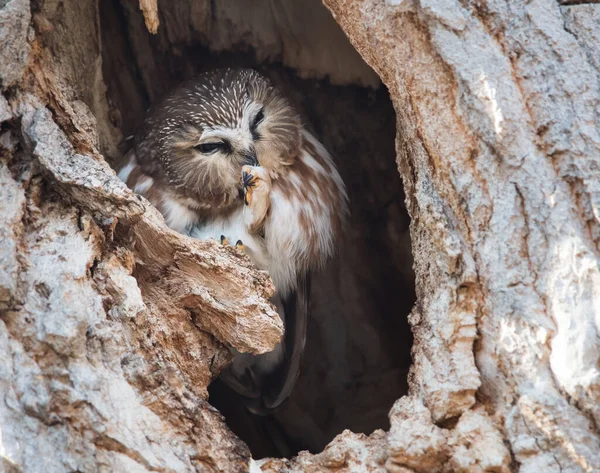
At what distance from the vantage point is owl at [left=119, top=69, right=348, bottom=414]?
309 centimetres

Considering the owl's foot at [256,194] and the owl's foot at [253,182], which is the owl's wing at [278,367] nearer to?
the owl's foot at [256,194]

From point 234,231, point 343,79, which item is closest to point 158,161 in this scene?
point 234,231

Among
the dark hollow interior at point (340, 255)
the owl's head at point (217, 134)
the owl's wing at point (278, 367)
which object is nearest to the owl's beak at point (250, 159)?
the owl's head at point (217, 134)

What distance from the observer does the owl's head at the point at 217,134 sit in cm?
309

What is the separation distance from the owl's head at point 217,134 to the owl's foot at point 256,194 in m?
0.11

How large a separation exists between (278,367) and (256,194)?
904 mm

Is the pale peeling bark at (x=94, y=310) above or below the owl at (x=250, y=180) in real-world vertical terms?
below

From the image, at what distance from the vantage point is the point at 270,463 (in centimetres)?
230

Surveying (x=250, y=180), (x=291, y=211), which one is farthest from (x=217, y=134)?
(x=291, y=211)

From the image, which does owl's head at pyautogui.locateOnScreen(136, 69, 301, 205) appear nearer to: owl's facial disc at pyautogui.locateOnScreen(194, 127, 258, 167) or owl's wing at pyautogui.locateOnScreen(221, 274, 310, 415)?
owl's facial disc at pyautogui.locateOnScreen(194, 127, 258, 167)

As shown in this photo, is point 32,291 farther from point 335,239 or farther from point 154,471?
point 335,239

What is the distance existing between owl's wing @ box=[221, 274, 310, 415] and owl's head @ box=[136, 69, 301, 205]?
59 cm

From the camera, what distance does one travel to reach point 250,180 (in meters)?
2.96

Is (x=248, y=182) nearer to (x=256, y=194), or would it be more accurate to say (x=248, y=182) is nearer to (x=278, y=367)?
(x=256, y=194)
